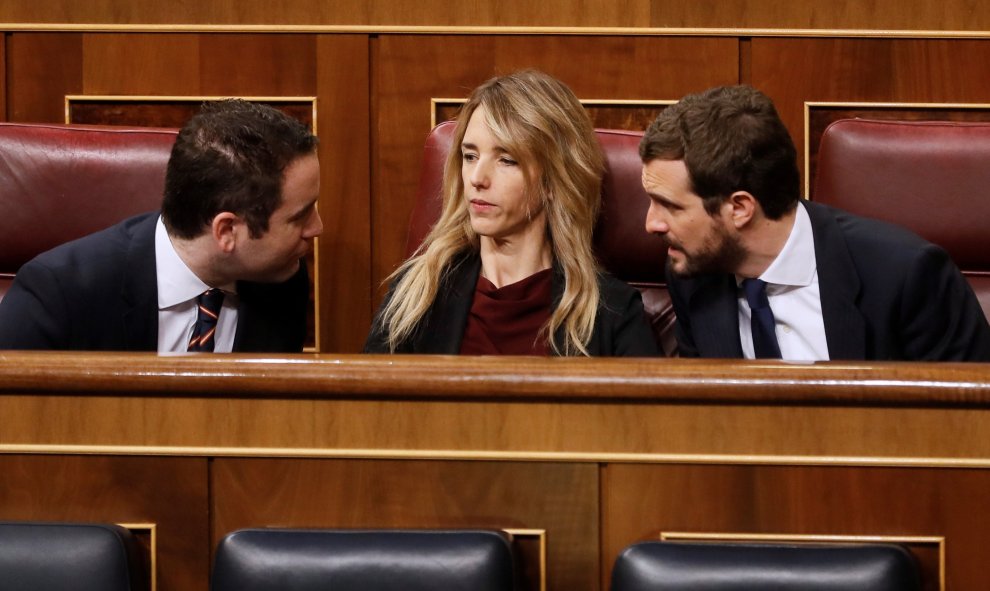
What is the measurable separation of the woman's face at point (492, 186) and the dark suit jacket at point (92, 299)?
0.83 feet

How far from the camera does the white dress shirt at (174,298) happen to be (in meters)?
1.07

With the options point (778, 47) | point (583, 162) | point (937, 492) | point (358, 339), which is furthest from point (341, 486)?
point (778, 47)

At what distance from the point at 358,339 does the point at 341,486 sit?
0.78 metres

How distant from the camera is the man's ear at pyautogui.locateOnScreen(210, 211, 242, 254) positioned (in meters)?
1.08

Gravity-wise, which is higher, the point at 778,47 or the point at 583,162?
the point at 778,47

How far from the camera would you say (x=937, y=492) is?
2.22 ft

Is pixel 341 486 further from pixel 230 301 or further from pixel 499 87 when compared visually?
pixel 499 87

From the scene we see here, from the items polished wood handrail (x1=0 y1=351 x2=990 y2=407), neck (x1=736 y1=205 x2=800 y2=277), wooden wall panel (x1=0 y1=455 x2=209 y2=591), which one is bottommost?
wooden wall panel (x1=0 y1=455 x2=209 y2=591)

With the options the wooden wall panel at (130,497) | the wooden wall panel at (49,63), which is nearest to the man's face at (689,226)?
the wooden wall panel at (130,497)

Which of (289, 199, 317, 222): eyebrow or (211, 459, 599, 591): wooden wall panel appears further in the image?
(289, 199, 317, 222): eyebrow

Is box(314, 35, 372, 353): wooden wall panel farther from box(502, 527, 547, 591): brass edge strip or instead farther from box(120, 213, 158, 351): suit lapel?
box(502, 527, 547, 591): brass edge strip

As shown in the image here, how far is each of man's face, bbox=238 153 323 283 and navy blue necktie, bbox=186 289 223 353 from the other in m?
0.04

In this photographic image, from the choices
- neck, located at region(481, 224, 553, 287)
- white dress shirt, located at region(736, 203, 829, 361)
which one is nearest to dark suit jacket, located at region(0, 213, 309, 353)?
neck, located at region(481, 224, 553, 287)

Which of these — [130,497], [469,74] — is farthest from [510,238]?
[130,497]
